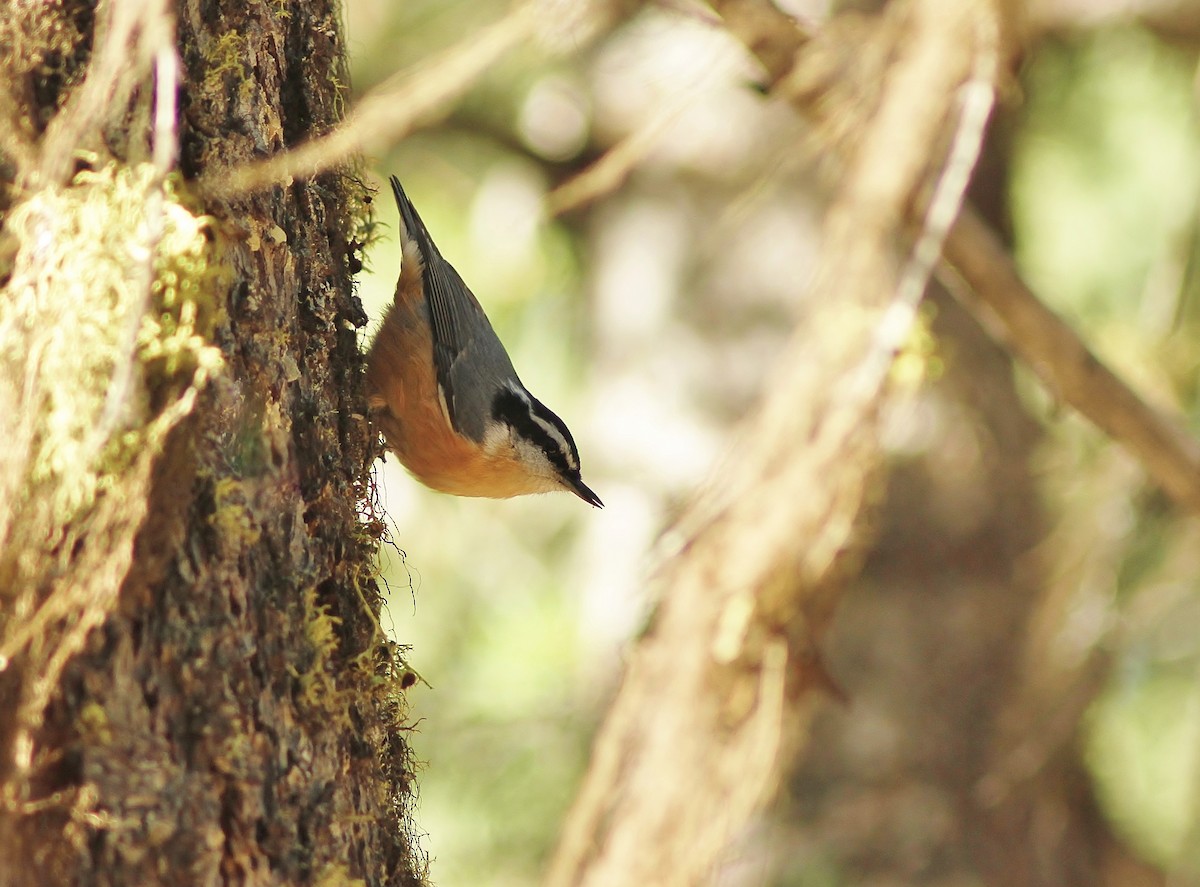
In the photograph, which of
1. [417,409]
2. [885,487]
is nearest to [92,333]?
[417,409]

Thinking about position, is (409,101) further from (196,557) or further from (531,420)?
(531,420)

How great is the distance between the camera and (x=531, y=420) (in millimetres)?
3375

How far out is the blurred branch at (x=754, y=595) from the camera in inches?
93.7

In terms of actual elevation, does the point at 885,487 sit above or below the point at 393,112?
below

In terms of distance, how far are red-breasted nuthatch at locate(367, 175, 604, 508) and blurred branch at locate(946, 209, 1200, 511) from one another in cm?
114

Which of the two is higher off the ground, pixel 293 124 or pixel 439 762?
pixel 293 124

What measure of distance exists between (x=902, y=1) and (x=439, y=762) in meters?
3.54

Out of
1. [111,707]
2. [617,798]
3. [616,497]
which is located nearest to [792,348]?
[617,798]

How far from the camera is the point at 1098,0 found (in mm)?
4875

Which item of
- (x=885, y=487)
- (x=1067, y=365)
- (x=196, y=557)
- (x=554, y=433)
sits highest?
(x=196, y=557)

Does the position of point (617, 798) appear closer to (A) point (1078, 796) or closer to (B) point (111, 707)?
(B) point (111, 707)

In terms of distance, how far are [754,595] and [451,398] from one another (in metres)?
1.07

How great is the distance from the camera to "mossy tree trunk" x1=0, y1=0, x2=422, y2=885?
137 centimetres

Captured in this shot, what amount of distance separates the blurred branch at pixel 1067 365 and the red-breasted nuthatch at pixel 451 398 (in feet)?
3.73
